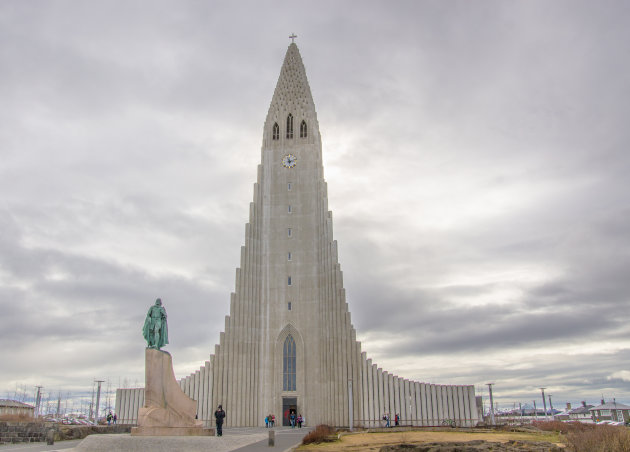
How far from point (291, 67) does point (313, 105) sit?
5.19 metres

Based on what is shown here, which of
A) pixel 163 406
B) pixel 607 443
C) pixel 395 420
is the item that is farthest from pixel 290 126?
pixel 607 443

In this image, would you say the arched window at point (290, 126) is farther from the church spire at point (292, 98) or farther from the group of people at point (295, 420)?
the group of people at point (295, 420)

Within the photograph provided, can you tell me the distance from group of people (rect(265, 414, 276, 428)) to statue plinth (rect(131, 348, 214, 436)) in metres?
19.9

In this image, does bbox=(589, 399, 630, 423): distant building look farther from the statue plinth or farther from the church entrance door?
the statue plinth

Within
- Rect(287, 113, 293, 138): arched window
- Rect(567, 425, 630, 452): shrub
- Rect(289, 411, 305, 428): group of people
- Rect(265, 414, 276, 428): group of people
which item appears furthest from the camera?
Rect(287, 113, 293, 138): arched window

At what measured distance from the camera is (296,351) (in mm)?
48344

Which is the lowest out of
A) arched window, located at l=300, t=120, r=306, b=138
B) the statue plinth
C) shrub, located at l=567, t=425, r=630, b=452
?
shrub, located at l=567, t=425, r=630, b=452

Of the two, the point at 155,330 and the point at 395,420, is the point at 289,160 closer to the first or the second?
the point at 395,420

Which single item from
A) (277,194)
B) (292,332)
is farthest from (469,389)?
(277,194)

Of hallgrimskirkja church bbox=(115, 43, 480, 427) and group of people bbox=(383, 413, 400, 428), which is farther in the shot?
hallgrimskirkja church bbox=(115, 43, 480, 427)

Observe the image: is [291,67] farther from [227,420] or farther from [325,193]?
[227,420]

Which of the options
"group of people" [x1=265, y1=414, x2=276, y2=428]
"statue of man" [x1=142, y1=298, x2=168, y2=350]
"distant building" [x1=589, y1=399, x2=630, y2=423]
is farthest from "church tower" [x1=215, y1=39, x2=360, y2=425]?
"distant building" [x1=589, y1=399, x2=630, y2=423]

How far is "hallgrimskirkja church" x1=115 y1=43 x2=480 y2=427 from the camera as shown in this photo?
4638 centimetres

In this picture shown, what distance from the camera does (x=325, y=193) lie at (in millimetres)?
53625
